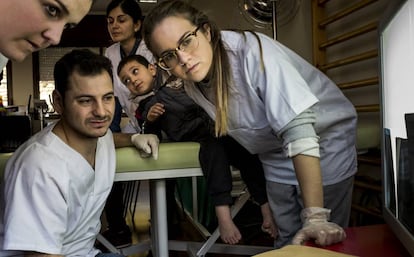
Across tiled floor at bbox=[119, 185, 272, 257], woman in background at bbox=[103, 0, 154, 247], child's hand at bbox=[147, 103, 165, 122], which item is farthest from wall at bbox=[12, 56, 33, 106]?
child's hand at bbox=[147, 103, 165, 122]

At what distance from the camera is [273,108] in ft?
3.03

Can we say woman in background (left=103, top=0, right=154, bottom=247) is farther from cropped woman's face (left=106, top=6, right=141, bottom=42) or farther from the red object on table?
the red object on table

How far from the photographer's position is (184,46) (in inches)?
38.9

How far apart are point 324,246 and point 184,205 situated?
6.78ft

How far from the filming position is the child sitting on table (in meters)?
1.27

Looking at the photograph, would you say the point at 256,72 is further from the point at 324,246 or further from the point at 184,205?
the point at 184,205

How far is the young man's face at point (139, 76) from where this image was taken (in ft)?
6.19

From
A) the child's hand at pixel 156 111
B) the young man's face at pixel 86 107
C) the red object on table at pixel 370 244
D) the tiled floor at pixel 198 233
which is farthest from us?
the tiled floor at pixel 198 233

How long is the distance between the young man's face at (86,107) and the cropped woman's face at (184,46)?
8.7 inches

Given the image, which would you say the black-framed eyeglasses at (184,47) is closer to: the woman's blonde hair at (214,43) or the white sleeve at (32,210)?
the woman's blonde hair at (214,43)

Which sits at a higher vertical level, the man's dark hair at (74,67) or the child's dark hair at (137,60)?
the child's dark hair at (137,60)

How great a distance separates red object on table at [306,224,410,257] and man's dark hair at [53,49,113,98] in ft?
2.30

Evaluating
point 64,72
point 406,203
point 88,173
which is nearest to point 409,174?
point 406,203

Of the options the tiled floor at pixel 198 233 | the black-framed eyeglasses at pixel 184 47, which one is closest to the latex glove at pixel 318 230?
the black-framed eyeglasses at pixel 184 47
